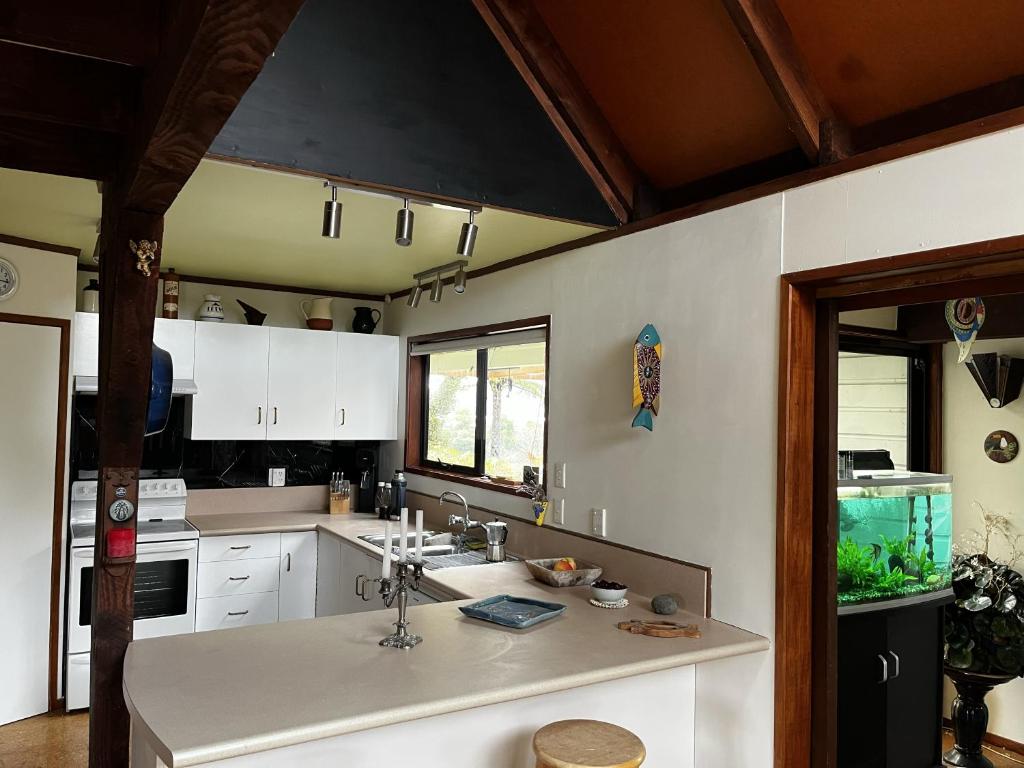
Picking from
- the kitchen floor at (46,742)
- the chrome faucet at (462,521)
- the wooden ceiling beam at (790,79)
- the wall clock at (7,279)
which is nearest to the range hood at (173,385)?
the wall clock at (7,279)

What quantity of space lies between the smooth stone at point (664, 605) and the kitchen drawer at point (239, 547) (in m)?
2.55

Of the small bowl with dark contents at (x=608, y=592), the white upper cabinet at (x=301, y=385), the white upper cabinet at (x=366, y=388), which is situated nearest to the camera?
the small bowl with dark contents at (x=608, y=592)

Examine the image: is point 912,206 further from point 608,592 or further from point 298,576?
point 298,576

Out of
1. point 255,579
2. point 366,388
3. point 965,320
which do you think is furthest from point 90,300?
point 965,320

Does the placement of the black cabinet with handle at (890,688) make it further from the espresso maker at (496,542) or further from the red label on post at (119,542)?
the red label on post at (119,542)

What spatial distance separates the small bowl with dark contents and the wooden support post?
1.49 meters

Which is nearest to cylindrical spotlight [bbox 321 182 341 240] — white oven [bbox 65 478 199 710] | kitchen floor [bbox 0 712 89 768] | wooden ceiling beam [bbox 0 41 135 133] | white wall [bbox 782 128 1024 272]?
wooden ceiling beam [bbox 0 41 135 133]

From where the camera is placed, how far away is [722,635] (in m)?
2.30

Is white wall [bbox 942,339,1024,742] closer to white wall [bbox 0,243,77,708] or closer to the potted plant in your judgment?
the potted plant

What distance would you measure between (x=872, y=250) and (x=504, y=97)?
1388 mm

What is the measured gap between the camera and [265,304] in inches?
194

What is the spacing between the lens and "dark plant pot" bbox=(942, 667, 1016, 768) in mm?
2170

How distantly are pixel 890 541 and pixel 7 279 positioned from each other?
392 cm

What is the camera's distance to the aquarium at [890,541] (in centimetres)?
215
